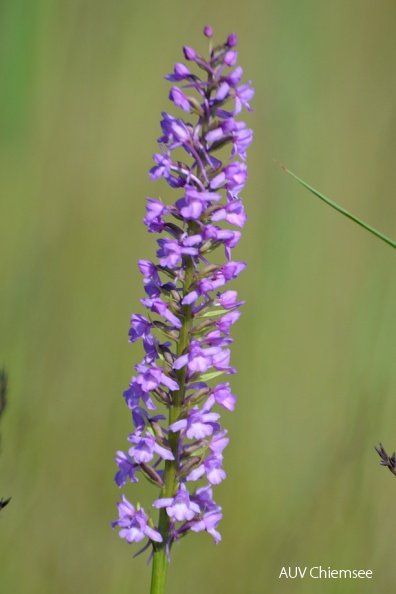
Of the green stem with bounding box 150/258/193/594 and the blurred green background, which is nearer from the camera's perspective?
the green stem with bounding box 150/258/193/594

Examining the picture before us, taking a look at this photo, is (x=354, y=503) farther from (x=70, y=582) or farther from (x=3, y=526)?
(x=3, y=526)

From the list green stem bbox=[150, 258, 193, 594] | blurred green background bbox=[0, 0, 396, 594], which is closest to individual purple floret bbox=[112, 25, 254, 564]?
green stem bbox=[150, 258, 193, 594]

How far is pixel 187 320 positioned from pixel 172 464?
219 mm

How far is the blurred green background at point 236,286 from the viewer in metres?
2.44

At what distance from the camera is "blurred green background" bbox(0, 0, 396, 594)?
2443 millimetres

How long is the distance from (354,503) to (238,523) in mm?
435

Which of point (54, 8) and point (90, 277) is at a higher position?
point (54, 8)

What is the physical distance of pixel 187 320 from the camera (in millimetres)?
1335

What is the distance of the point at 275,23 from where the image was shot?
2.88m

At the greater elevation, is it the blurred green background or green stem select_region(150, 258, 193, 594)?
the blurred green background

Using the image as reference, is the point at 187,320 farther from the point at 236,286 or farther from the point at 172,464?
the point at 236,286

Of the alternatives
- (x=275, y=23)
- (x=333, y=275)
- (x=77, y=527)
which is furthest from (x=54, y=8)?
(x=77, y=527)

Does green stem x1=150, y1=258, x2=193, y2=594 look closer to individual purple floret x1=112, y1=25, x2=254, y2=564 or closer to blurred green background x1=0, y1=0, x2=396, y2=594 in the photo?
individual purple floret x1=112, y1=25, x2=254, y2=564

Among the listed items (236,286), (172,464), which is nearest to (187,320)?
(172,464)
